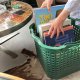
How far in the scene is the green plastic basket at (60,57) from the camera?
99 cm

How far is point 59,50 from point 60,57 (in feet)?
0.25

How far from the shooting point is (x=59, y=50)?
97cm

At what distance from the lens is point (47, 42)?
3.36 ft

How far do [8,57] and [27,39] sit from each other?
275mm

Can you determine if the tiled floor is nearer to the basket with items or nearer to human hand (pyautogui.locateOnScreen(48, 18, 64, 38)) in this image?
the basket with items

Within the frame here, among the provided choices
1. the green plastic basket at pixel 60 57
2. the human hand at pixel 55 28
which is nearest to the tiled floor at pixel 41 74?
the green plastic basket at pixel 60 57

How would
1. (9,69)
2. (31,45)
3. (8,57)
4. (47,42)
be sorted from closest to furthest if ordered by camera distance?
(47,42) < (9,69) < (8,57) < (31,45)

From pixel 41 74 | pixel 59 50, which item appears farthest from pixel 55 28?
pixel 41 74

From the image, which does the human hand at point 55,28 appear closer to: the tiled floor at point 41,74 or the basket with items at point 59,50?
the basket with items at point 59,50

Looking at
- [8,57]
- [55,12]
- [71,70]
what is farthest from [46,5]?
[8,57]

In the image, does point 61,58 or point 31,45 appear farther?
point 31,45

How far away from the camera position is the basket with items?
0.99 metres

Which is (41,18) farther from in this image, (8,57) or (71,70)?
(8,57)

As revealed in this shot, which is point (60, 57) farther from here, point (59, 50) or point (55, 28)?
point (55, 28)
